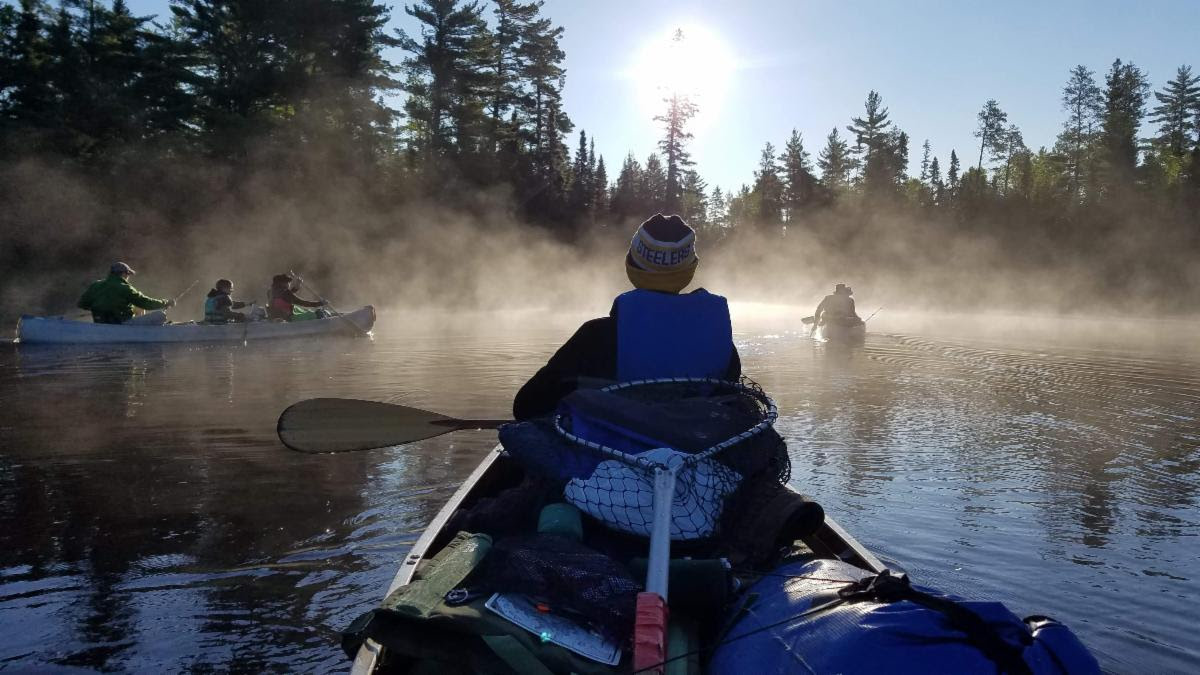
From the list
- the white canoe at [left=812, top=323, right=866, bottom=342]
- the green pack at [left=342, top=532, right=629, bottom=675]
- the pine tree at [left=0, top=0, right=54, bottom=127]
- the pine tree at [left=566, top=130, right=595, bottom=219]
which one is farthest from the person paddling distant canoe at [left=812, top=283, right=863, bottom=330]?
the pine tree at [left=566, top=130, right=595, bottom=219]

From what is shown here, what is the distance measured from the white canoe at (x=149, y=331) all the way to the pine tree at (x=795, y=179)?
184 ft

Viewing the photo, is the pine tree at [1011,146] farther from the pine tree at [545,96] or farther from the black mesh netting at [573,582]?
the black mesh netting at [573,582]

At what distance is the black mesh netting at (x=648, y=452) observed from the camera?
3172mm

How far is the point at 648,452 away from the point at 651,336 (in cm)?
81

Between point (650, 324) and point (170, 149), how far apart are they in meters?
31.5

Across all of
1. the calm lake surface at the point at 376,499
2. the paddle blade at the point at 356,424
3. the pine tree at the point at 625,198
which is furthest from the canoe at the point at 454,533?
the pine tree at the point at 625,198

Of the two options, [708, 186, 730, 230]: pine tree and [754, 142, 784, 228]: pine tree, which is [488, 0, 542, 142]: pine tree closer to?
[754, 142, 784, 228]: pine tree

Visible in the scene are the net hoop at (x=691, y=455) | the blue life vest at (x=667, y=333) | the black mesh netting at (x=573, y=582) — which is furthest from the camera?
the blue life vest at (x=667, y=333)

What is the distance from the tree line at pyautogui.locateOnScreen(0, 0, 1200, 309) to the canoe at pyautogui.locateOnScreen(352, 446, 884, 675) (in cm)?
2914

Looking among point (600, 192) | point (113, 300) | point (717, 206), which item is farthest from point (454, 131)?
point (717, 206)

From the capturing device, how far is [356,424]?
4977mm

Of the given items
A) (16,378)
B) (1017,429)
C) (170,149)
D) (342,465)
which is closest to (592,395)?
(342,465)

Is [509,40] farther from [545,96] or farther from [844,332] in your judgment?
[844,332]

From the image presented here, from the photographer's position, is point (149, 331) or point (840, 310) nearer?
point (149, 331)
